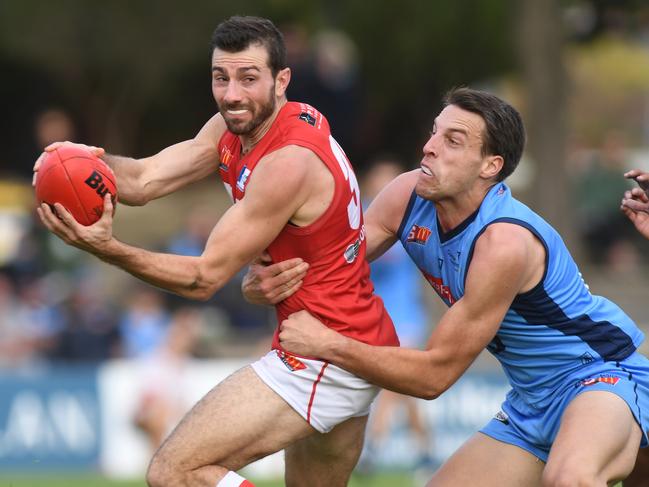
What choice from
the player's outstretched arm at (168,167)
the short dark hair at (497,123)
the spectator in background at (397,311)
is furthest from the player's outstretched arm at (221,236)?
the spectator in background at (397,311)

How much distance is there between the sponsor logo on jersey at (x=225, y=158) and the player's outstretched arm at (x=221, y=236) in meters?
0.47

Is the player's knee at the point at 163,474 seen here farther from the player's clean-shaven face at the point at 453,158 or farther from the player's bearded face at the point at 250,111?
the player's clean-shaven face at the point at 453,158

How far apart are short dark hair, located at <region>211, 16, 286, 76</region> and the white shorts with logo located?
1.29 m

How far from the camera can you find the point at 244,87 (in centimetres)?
570

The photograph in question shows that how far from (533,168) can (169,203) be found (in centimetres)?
508

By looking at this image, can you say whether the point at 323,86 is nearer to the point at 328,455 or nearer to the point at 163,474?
the point at 328,455

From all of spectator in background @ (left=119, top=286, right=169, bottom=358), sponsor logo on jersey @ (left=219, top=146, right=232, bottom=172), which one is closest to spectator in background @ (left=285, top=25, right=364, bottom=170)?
spectator in background @ (left=119, top=286, right=169, bottom=358)

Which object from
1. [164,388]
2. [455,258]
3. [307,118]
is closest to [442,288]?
[455,258]

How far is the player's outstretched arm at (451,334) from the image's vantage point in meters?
5.61

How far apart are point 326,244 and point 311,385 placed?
627mm

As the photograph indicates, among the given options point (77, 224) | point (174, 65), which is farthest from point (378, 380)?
point (174, 65)

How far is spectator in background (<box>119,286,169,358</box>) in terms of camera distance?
42.1 feet

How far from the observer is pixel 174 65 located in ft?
63.8

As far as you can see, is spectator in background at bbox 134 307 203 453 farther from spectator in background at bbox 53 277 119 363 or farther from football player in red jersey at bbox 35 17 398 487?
football player in red jersey at bbox 35 17 398 487
